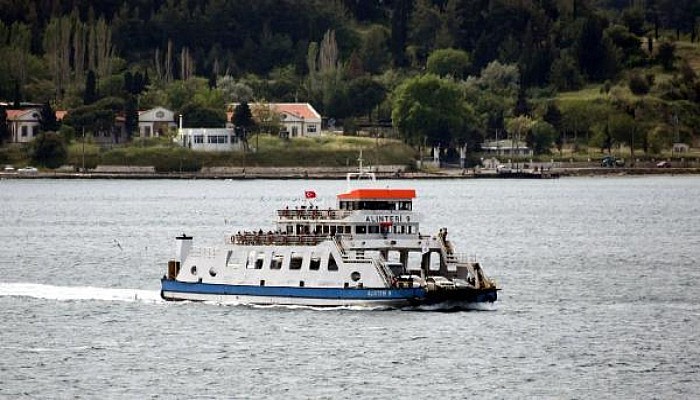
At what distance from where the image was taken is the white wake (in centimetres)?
8925

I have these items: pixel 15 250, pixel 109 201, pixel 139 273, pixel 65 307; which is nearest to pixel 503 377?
pixel 65 307

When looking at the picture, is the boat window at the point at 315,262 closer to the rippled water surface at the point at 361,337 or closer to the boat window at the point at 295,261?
the boat window at the point at 295,261

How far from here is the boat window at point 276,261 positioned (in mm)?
81625

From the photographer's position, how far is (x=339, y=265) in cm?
7975

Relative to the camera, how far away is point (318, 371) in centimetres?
6919

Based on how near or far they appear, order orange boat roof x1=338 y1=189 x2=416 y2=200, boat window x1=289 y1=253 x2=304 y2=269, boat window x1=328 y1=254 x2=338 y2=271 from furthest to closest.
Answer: orange boat roof x1=338 y1=189 x2=416 y2=200, boat window x1=289 y1=253 x2=304 y2=269, boat window x1=328 y1=254 x2=338 y2=271

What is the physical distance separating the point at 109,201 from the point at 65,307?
10299 centimetres

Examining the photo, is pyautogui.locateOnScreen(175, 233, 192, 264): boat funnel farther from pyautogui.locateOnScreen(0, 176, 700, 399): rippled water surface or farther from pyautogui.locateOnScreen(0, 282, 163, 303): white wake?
pyautogui.locateOnScreen(0, 282, 163, 303): white wake

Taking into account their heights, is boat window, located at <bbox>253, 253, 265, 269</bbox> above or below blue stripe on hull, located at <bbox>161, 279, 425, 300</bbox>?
above

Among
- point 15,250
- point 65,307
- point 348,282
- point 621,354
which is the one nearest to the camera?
point 621,354

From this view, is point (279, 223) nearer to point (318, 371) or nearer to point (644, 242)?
point (318, 371)

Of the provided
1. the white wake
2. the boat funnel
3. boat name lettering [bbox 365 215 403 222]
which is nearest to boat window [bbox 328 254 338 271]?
boat name lettering [bbox 365 215 403 222]

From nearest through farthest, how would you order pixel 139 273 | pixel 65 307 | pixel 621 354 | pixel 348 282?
pixel 621 354 < pixel 348 282 < pixel 65 307 < pixel 139 273

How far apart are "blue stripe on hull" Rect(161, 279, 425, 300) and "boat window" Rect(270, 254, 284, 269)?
2.83 feet
